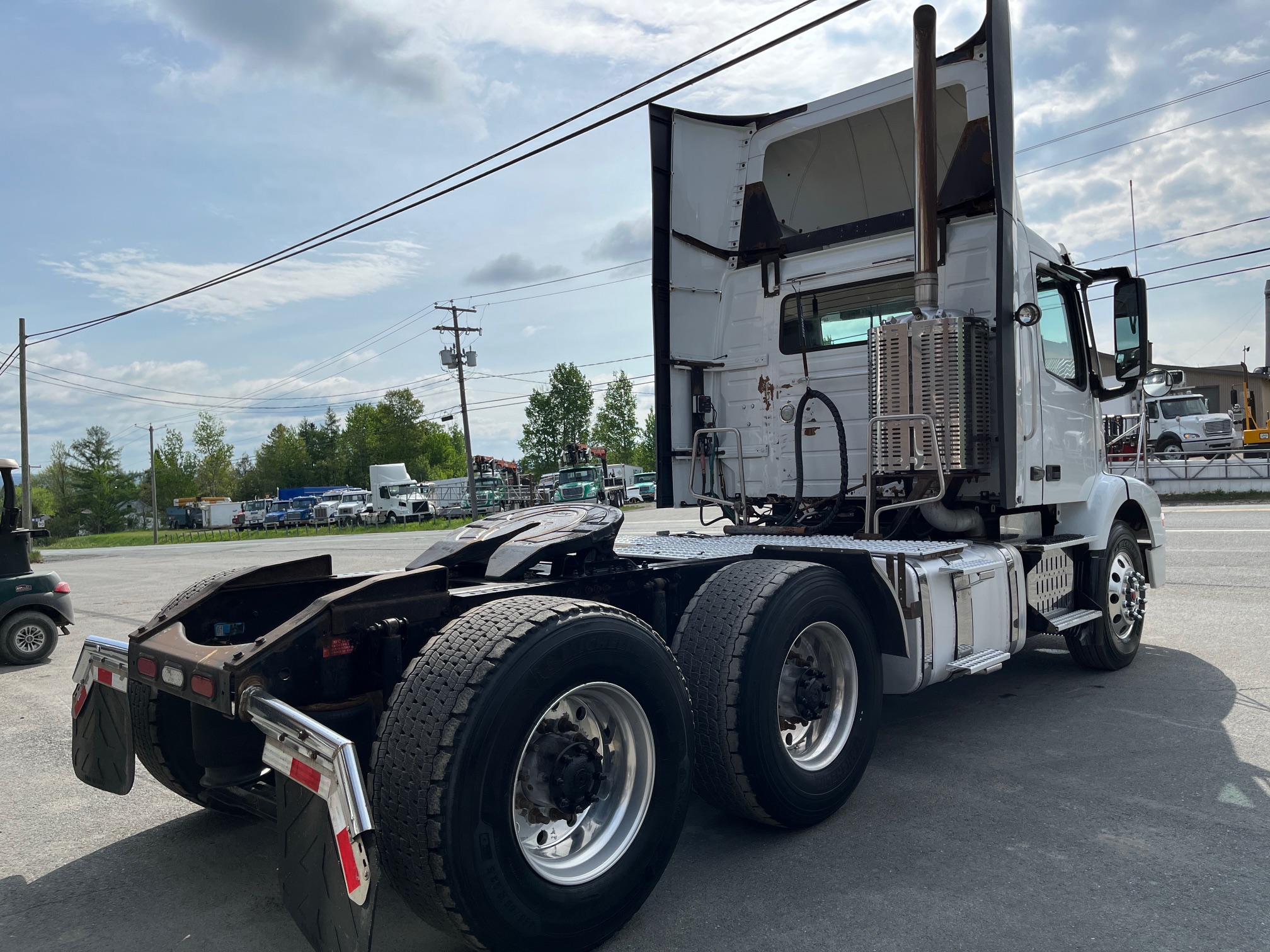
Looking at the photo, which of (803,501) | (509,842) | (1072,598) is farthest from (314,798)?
(1072,598)

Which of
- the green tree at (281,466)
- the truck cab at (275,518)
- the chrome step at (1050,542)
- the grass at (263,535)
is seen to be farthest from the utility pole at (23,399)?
the green tree at (281,466)

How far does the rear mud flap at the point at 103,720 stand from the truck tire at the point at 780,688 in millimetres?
2244

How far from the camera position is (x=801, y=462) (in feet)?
19.9

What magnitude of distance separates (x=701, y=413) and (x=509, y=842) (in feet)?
14.6

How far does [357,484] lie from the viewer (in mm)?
103188

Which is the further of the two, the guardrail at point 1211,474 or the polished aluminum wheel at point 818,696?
the guardrail at point 1211,474

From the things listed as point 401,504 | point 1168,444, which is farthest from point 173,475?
point 1168,444

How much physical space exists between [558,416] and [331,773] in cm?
7283

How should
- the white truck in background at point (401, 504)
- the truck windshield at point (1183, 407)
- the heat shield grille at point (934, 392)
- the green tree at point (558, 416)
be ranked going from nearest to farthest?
1. the heat shield grille at point (934, 392)
2. the truck windshield at point (1183, 407)
3. the white truck in background at point (401, 504)
4. the green tree at point (558, 416)

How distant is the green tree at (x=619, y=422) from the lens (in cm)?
7869

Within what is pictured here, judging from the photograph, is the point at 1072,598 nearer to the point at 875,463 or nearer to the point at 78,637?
the point at 875,463

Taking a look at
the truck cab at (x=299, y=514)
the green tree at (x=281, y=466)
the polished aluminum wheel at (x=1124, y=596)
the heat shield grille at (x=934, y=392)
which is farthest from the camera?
the green tree at (x=281, y=466)

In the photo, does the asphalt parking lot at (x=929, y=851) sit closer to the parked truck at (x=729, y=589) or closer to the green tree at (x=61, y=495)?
the parked truck at (x=729, y=589)

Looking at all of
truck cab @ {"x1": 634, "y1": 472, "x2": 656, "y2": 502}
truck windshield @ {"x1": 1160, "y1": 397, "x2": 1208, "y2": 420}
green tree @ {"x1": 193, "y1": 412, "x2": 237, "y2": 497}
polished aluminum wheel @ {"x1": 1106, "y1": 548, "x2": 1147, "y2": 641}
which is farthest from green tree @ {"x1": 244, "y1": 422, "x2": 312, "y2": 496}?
polished aluminum wheel @ {"x1": 1106, "y1": 548, "x2": 1147, "y2": 641}
